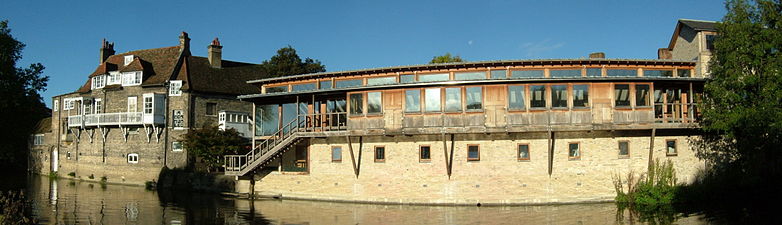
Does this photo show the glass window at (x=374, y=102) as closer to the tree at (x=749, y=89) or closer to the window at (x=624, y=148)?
the window at (x=624, y=148)

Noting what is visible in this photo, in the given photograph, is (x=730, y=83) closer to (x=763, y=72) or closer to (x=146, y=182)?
(x=763, y=72)

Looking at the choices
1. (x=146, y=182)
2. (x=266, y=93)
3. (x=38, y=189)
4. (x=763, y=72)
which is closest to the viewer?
(x=763, y=72)

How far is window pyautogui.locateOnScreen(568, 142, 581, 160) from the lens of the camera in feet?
82.7

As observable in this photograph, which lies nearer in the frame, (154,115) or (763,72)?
(763,72)

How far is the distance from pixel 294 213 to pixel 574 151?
1225 centimetres

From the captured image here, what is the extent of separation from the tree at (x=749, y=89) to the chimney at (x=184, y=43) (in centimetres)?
3431

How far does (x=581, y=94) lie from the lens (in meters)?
25.2

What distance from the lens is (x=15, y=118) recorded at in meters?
53.6

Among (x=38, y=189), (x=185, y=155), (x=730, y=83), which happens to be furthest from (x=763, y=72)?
(x=38, y=189)

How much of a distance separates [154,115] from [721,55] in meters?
33.7

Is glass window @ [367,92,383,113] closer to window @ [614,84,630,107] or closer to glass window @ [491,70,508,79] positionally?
glass window @ [491,70,508,79]

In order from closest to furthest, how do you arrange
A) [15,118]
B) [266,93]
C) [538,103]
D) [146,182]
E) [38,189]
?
1. [538,103]
2. [266,93]
3. [38,189]
4. [146,182]
5. [15,118]

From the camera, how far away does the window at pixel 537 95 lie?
25.1m

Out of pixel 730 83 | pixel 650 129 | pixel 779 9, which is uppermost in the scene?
pixel 779 9
